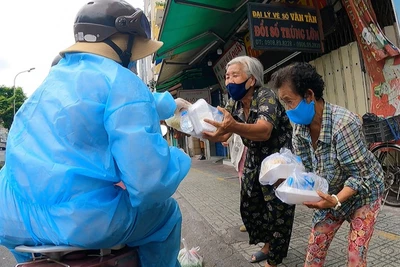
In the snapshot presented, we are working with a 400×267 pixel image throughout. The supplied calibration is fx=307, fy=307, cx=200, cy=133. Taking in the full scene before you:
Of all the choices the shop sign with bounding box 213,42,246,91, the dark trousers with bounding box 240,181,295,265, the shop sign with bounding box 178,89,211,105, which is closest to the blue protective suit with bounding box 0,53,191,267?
the dark trousers with bounding box 240,181,295,265

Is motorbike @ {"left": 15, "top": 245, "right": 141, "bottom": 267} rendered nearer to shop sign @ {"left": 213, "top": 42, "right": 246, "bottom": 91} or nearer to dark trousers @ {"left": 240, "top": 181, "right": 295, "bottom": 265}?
dark trousers @ {"left": 240, "top": 181, "right": 295, "bottom": 265}

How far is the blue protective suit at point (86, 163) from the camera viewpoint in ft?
3.51

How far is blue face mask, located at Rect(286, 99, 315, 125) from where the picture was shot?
1.76m

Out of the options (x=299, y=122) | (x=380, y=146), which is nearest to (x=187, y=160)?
(x=299, y=122)

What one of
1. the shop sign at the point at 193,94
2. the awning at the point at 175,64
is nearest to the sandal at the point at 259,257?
the awning at the point at 175,64

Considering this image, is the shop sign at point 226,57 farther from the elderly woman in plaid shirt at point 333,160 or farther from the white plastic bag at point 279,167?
the white plastic bag at point 279,167

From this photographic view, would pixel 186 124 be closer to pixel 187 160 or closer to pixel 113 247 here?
pixel 187 160

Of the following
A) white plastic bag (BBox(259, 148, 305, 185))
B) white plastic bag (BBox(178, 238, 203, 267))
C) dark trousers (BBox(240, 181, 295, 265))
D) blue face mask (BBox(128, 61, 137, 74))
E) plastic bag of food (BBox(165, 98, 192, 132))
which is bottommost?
white plastic bag (BBox(178, 238, 203, 267))

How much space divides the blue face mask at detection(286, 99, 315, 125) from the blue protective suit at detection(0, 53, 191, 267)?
0.86 m

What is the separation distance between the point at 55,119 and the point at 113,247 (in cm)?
55

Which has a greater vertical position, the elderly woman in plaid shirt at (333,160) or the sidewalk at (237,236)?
the elderly woman in plaid shirt at (333,160)

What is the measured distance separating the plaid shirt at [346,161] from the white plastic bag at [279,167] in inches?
6.4

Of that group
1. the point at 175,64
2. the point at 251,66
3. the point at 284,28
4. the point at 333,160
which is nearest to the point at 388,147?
the point at 284,28

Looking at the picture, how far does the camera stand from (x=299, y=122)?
184 cm
